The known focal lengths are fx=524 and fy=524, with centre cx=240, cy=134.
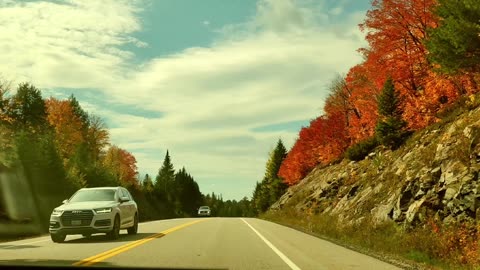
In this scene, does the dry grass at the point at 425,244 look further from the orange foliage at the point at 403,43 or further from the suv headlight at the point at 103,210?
the orange foliage at the point at 403,43

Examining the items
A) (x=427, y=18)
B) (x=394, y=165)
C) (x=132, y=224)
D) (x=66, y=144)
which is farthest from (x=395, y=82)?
(x=66, y=144)

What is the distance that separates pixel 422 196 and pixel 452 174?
1650 mm

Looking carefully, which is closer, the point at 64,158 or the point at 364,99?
the point at 364,99

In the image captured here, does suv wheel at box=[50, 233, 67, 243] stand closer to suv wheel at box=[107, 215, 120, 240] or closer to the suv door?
suv wheel at box=[107, 215, 120, 240]

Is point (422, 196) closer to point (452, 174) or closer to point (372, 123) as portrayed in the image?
point (452, 174)

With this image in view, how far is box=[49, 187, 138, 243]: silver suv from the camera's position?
16719 millimetres

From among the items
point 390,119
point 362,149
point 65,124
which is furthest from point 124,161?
point 390,119

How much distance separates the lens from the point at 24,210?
37.3 m

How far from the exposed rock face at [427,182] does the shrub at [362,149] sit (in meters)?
8.30

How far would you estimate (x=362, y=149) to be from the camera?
4341 cm

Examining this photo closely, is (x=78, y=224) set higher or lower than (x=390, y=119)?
lower

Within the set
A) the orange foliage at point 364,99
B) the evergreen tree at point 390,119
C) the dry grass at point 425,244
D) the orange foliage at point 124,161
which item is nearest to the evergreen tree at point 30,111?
the orange foliage at point 124,161

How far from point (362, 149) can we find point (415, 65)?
11.6 metres

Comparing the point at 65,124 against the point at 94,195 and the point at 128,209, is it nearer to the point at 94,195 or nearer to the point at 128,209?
the point at 128,209
